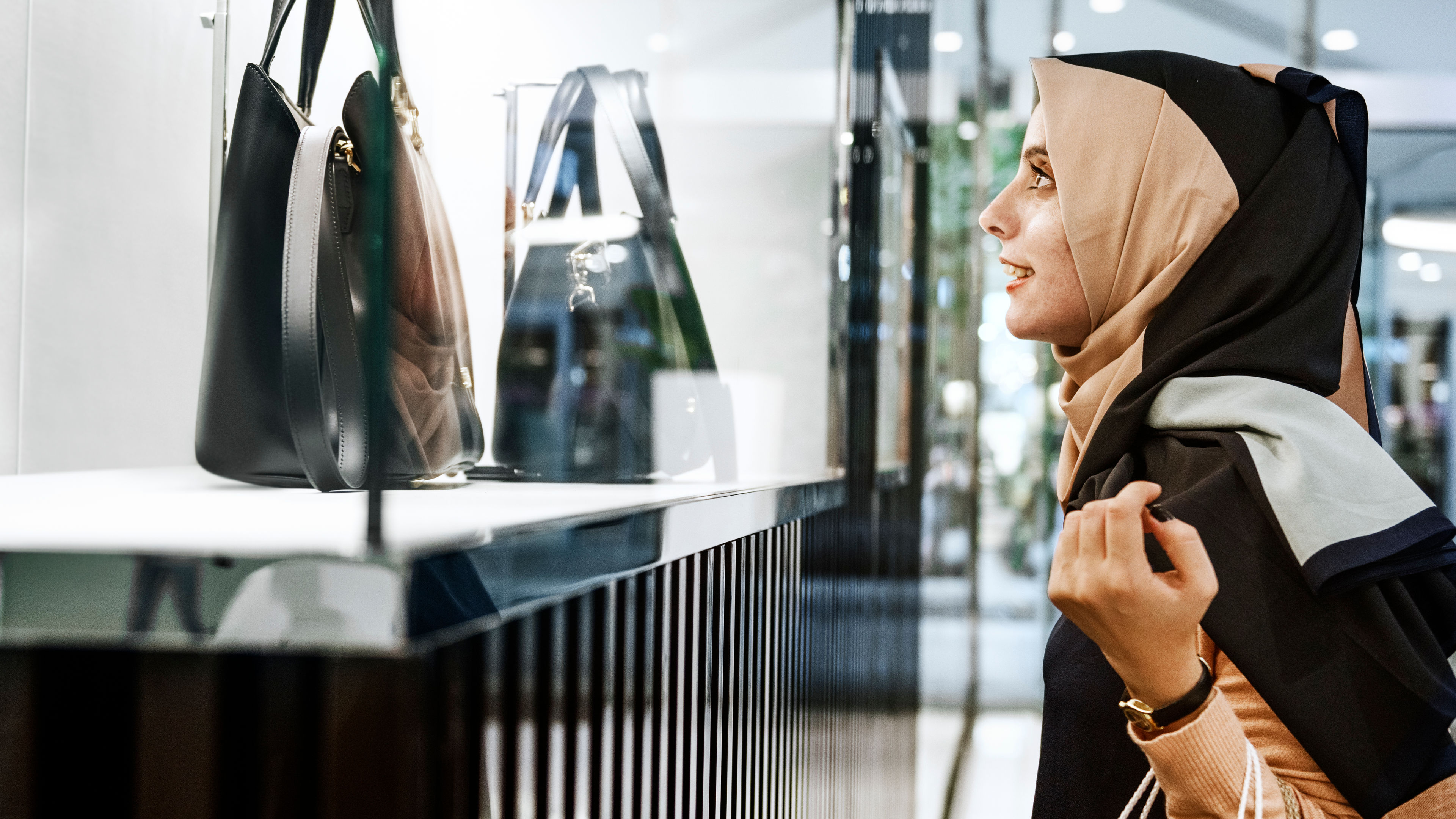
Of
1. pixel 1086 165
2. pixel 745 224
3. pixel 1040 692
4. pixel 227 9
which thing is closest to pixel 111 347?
pixel 227 9

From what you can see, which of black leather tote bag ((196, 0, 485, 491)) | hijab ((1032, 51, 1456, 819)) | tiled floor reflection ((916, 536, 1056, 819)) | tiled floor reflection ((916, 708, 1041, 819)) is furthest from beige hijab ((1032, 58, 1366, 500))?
tiled floor reflection ((916, 536, 1056, 819))

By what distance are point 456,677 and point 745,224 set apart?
0.93 m

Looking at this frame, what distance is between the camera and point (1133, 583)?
0.63 metres

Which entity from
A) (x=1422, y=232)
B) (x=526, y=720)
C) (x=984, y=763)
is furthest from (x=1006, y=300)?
(x=526, y=720)

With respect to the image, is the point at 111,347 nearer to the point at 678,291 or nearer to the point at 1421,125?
the point at 678,291

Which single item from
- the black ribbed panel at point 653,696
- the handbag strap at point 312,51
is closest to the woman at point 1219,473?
the black ribbed panel at point 653,696

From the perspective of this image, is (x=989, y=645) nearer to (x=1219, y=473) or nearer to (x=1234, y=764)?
(x=1219, y=473)

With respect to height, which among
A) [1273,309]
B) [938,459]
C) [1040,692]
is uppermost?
[1273,309]

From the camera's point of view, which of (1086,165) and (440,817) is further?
(1086,165)

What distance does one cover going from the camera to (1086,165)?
1092 mm

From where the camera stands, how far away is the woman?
711 millimetres

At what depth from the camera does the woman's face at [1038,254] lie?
113cm

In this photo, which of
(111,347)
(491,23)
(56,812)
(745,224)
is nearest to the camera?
(56,812)

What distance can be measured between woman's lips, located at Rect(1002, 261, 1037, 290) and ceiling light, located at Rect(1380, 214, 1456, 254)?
4.10m
